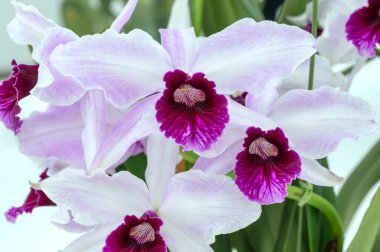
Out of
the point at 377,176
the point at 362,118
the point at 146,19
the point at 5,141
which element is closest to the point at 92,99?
the point at 362,118

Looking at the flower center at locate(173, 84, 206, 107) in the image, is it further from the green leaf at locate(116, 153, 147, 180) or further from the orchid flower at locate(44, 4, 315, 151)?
the green leaf at locate(116, 153, 147, 180)

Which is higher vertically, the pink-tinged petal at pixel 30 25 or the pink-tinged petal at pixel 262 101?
the pink-tinged petal at pixel 30 25

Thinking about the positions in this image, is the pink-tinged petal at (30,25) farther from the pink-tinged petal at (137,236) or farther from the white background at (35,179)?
the white background at (35,179)

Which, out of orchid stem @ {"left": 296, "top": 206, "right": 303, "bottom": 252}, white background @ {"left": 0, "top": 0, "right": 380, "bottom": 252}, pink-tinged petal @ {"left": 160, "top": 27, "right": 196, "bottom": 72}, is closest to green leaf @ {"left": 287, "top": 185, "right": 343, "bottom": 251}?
orchid stem @ {"left": 296, "top": 206, "right": 303, "bottom": 252}

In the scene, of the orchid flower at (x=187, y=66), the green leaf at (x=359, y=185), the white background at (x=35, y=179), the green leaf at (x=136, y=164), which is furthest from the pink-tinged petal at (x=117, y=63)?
the white background at (x=35, y=179)

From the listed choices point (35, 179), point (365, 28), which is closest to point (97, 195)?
point (365, 28)

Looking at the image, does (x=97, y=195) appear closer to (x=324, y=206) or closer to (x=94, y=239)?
(x=94, y=239)
